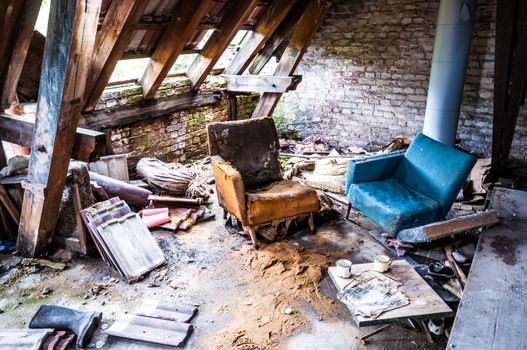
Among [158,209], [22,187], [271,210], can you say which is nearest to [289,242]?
[271,210]

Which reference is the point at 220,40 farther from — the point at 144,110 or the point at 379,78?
the point at 379,78

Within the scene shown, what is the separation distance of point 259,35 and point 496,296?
455cm

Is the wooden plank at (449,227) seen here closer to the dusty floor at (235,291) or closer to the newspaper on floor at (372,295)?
the dusty floor at (235,291)

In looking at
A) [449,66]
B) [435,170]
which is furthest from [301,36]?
[435,170]

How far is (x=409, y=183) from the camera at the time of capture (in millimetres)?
4203

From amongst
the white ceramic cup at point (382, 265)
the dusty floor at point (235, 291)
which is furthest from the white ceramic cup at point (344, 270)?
the dusty floor at point (235, 291)

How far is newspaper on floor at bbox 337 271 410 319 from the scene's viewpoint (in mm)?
2297

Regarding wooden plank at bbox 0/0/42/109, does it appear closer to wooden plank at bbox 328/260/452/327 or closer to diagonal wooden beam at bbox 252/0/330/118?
wooden plank at bbox 328/260/452/327

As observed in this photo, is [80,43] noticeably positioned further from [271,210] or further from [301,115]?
[301,115]

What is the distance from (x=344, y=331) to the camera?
9.07 feet

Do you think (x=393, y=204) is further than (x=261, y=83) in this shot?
No

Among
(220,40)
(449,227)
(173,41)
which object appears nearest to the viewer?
(449,227)

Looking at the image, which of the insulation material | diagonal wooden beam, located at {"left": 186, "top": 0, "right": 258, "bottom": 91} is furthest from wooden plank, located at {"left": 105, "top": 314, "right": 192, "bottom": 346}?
diagonal wooden beam, located at {"left": 186, "top": 0, "right": 258, "bottom": 91}

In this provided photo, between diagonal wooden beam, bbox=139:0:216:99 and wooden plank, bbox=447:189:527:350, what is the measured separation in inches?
134
